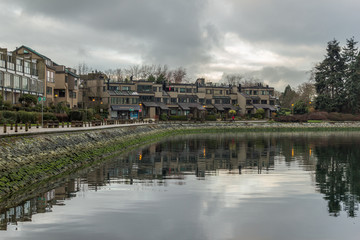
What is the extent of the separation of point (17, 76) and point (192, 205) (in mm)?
67017

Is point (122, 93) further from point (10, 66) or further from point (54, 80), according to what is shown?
point (10, 66)

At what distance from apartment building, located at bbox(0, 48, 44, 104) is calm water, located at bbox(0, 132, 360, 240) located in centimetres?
4918

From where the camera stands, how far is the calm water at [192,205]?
46.8 ft

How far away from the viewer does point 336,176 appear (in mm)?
27656

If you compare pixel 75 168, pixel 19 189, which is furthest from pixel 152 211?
pixel 75 168

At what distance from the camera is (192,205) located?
1825 cm

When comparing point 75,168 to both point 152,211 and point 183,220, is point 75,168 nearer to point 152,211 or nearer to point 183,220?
point 152,211

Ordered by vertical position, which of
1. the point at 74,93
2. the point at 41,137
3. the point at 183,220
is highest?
the point at 74,93


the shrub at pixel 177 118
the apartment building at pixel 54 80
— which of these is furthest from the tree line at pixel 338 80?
the apartment building at pixel 54 80

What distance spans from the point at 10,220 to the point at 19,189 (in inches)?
225

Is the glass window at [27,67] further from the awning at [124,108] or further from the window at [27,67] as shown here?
the awning at [124,108]

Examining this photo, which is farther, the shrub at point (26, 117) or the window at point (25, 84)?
the window at point (25, 84)

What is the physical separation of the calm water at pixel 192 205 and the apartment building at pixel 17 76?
161 ft

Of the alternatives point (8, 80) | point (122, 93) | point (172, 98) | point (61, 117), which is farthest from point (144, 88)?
point (61, 117)
